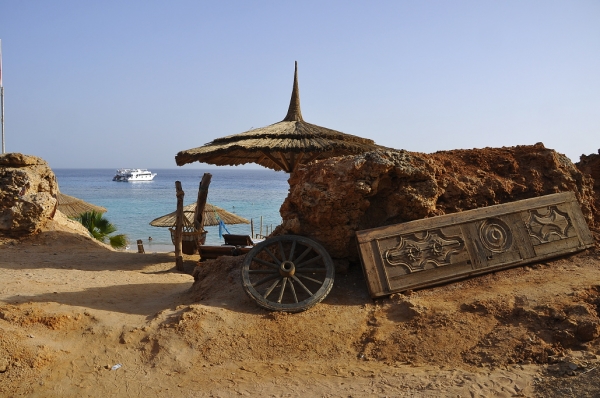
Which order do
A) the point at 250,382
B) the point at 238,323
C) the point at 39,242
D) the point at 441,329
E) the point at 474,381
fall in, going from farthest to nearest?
the point at 39,242 < the point at 238,323 < the point at 441,329 < the point at 250,382 < the point at 474,381

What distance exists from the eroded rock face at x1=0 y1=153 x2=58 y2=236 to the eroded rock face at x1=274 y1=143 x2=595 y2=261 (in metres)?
7.31

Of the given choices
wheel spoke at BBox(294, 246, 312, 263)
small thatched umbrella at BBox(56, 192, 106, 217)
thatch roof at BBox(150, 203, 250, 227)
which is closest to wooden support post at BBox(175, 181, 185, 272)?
thatch roof at BBox(150, 203, 250, 227)

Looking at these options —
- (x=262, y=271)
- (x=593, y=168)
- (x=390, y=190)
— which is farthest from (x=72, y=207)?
(x=593, y=168)

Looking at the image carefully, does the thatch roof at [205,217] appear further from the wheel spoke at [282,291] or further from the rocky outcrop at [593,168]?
the rocky outcrop at [593,168]

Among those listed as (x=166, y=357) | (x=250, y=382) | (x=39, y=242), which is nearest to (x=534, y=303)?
(x=250, y=382)

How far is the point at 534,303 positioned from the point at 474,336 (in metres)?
0.78

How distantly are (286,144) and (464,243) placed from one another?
193 inches

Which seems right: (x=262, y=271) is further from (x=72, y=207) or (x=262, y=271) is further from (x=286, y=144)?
(x=72, y=207)

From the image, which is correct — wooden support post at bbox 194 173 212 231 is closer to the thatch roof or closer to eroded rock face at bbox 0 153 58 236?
the thatch roof

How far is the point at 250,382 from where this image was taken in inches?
178

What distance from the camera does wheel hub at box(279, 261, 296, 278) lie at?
19.0 feet

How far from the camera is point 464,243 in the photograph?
19.2ft

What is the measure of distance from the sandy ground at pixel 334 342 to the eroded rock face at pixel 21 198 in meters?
5.16

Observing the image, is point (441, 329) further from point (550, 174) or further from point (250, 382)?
point (550, 174)
